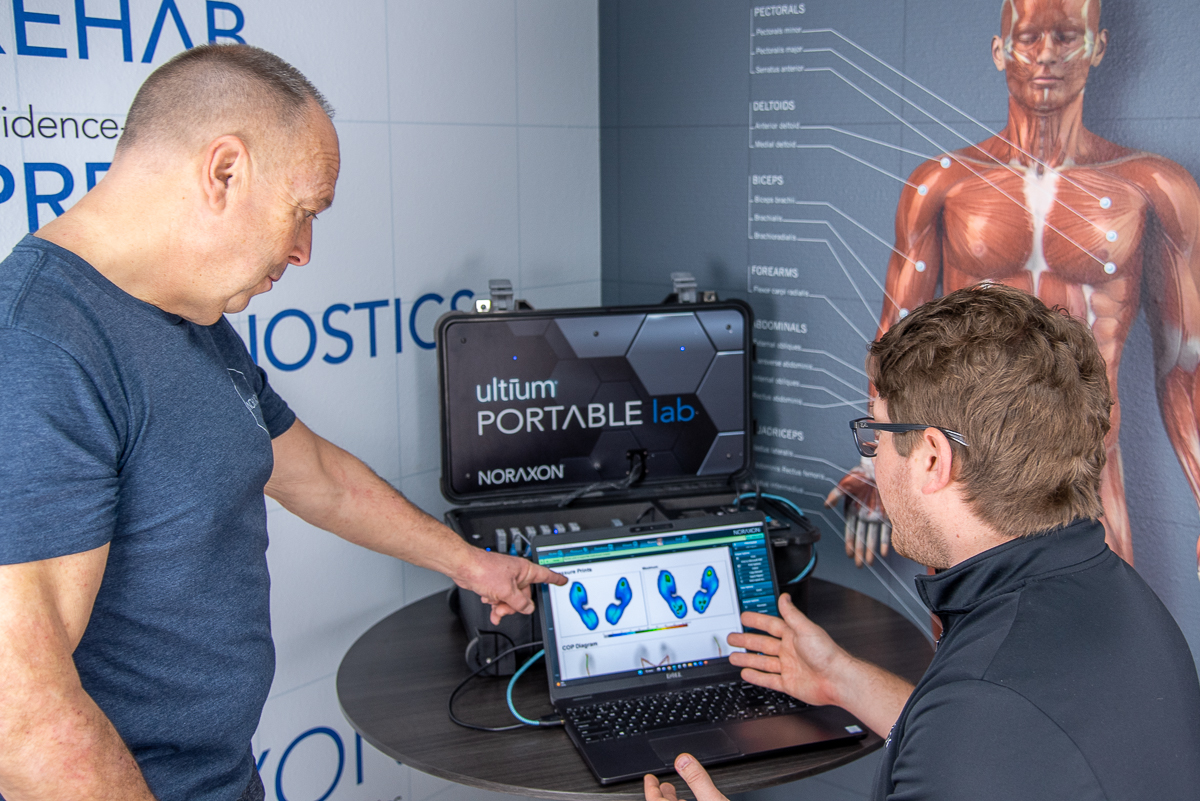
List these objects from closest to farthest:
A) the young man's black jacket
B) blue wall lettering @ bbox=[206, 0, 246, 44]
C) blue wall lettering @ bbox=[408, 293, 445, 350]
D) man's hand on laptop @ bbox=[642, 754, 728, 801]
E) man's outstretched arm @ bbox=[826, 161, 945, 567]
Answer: the young man's black jacket → man's hand on laptop @ bbox=[642, 754, 728, 801] → blue wall lettering @ bbox=[206, 0, 246, 44] → man's outstretched arm @ bbox=[826, 161, 945, 567] → blue wall lettering @ bbox=[408, 293, 445, 350]

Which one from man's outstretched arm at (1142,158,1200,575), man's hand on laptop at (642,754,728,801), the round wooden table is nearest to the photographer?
man's hand on laptop at (642,754,728,801)

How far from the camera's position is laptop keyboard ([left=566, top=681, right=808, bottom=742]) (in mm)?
1492

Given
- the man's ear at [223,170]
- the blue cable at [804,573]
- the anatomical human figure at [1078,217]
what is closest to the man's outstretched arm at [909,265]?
the anatomical human figure at [1078,217]

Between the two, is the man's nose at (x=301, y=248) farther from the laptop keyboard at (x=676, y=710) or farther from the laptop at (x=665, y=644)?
the laptop keyboard at (x=676, y=710)

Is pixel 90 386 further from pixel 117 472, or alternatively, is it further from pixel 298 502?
pixel 298 502

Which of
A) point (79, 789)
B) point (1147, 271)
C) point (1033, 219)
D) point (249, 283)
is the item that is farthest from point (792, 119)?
point (79, 789)

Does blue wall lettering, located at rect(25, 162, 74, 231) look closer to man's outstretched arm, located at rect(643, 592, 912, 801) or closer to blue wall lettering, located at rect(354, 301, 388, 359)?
blue wall lettering, located at rect(354, 301, 388, 359)

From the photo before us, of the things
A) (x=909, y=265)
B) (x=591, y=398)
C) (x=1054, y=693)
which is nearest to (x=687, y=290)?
(x=591, y=398)

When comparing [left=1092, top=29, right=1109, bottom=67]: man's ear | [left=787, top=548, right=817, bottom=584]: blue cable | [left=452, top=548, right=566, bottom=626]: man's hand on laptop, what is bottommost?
[left=787, top=548, right=817, bottom=584]: blue cable

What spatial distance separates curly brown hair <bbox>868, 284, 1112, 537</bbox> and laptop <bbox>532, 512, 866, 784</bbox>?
0.56 m

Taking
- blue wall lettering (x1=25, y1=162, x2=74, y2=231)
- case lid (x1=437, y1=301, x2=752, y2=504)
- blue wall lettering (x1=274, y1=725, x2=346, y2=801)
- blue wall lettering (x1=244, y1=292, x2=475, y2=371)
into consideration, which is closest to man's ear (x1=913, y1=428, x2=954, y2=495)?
case lid (x1=437, y1=301, x2=752, y2=504)

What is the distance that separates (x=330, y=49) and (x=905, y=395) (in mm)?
1346

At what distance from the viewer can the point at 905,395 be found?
1123 millimetres

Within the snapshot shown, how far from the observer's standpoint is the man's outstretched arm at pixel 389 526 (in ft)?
5.22
